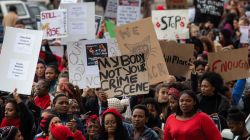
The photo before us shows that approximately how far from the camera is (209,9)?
21.9m

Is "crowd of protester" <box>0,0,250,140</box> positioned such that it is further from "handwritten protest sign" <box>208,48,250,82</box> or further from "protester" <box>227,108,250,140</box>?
"handwritten protest sign" <box>208,48,250,82</box>

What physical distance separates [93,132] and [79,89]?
260 cm

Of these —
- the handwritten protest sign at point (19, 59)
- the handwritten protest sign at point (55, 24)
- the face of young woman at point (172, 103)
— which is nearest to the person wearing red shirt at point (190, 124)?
the face of young woman at point (172, 103)

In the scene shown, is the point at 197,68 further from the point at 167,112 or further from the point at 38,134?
the point at 38,134

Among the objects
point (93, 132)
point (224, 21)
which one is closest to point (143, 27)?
point (93, 132)

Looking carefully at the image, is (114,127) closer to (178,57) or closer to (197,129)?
(197,129)

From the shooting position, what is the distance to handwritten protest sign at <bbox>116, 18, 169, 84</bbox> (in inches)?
551

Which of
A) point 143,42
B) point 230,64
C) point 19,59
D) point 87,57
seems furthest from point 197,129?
point 87,57

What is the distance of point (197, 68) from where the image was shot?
47.8ft

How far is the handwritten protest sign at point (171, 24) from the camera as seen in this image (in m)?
19.6

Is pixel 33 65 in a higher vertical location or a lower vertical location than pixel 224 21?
higher

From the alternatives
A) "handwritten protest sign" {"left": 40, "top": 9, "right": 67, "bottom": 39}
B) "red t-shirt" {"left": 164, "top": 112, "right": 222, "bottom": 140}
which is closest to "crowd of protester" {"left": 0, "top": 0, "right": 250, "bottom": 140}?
"red t-shirt" {"left": 164, "top": 112, "right": 222, "bottom": 140}

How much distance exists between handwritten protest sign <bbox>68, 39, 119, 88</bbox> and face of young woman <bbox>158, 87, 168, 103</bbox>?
A: 1992 millimetres

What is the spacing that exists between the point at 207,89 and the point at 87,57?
281 cm
